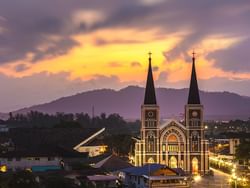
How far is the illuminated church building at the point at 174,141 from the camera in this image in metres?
52.8

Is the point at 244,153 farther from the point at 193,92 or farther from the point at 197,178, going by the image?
the point at 193,92

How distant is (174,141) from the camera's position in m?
53.5

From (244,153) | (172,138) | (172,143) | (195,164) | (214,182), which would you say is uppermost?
(172,138)

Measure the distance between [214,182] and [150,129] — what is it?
11591 millimetres

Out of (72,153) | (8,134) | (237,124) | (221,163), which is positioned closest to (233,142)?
(221,163)

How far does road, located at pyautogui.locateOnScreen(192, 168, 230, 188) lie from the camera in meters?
40.5

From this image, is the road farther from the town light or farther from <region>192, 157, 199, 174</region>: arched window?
<region>192, 157, 199, 174</region>: arched window

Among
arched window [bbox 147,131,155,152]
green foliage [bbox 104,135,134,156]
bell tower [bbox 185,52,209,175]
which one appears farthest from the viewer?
green foliage [bbox 104,135,134,156]

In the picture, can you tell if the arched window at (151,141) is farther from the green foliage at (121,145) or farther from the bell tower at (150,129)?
the green foliage at (121,145)

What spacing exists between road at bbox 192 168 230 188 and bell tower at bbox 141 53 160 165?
21.0 ft

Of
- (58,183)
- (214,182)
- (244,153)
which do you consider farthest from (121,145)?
(58,183)

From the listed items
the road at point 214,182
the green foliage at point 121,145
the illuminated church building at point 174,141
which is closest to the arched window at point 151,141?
the illuminated church building at point 174,141

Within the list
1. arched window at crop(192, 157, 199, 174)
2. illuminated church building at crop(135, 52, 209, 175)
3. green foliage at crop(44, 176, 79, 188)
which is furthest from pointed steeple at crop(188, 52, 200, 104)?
green foliage at crop(44, 176, 79, 188)

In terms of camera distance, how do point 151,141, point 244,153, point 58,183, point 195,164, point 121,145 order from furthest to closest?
point 121,145 → point 151,141 → point 195,164 → point 244,153 → point 58,183
